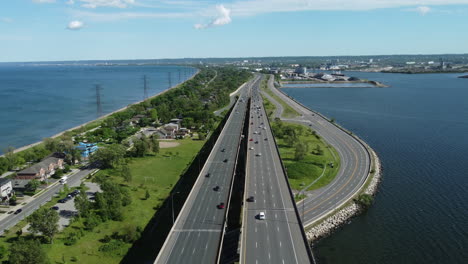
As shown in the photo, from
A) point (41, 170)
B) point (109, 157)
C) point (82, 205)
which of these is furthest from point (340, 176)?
point (41, 170)

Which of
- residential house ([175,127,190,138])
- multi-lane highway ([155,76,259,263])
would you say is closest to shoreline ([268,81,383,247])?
multi-lane highway ([155,76,259,263])

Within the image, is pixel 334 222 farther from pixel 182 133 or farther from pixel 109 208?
pixel 182 133

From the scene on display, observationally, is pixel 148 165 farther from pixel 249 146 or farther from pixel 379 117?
pixel 379 117

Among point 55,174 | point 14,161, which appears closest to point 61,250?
point 55,174

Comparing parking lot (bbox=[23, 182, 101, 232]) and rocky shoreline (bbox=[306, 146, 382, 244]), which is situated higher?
parking lot (bbox=[23, 182, 101, 232])

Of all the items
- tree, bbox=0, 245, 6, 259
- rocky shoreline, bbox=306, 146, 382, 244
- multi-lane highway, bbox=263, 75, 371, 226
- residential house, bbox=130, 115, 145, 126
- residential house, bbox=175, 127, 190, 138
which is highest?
residential house, bbox=130, 115, 145, 126

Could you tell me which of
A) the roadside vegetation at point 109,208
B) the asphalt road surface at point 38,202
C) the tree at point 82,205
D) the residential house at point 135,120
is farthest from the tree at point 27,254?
the residential house at point 135,120

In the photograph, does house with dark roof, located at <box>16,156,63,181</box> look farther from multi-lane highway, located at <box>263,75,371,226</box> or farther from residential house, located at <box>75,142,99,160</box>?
multi-lane highway, located at <box>263,75,371,226</box>
